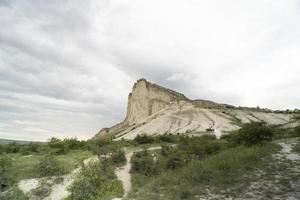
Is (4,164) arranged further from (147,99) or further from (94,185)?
(147,99)

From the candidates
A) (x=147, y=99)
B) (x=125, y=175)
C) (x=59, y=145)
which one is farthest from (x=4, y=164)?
(x=147, y=99)

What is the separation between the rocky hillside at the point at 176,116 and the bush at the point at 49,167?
20.7 meters

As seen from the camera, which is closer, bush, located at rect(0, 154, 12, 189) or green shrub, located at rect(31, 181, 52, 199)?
green shrub, located at rect(31, 181, 52, 199)

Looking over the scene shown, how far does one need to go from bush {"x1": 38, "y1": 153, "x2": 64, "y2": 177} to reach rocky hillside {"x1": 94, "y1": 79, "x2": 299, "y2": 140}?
2073cm

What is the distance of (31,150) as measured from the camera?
34.4 metres

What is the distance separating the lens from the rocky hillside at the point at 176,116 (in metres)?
53.3

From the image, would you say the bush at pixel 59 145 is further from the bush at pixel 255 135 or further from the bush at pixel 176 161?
the bush at pixel 255 135

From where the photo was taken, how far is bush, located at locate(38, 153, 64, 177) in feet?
76.2

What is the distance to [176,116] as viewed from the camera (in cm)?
6359

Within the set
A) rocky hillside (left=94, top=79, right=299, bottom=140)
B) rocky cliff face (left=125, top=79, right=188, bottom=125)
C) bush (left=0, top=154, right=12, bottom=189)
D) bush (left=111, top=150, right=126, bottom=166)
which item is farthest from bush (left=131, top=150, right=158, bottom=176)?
rocky cliff face (left=125, top=79, right=188, bottom=125)

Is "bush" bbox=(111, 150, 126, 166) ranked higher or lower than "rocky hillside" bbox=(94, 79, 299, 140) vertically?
lower

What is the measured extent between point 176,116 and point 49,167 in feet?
138

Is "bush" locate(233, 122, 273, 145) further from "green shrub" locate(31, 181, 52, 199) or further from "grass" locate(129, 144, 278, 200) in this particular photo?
"green shrub" locate(31, 181, 52, 199)

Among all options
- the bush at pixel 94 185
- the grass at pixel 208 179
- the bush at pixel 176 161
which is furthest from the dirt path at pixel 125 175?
the grass at pixel 208 179
